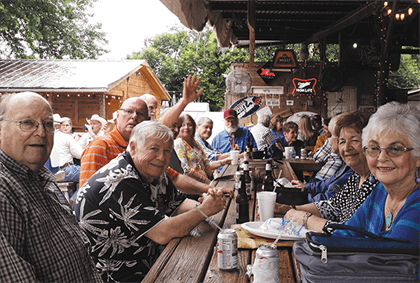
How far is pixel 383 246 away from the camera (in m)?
1.10

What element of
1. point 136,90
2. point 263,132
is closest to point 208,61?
point 136,90

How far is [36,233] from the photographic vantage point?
1382 millimetres

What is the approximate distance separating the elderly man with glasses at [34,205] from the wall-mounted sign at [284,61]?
27.8 ft

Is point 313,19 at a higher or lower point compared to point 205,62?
lower

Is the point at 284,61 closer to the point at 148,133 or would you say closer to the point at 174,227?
the point at 148,133

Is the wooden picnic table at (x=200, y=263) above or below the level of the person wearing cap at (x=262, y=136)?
below

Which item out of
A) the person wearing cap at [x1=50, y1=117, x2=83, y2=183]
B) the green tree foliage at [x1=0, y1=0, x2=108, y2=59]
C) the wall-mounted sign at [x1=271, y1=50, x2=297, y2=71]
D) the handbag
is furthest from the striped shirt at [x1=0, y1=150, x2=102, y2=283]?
the green tree foliage at [x1=0, y1=0, x2=108, y2=59]

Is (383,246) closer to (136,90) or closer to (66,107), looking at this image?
(66,107)

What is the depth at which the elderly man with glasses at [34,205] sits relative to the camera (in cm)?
131

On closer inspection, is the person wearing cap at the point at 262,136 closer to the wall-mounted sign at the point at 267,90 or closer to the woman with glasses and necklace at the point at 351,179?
Result: the wall-mounted sign at the point at 267,90

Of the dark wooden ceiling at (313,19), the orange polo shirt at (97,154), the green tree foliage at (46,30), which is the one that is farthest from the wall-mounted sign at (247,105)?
the green tree foliage at (46,30)

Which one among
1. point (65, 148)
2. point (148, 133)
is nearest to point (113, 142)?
point (148, 133)

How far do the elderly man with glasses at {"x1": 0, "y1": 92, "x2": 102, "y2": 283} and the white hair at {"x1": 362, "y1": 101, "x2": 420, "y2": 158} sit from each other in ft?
4.70

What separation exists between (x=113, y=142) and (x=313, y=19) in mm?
8260
